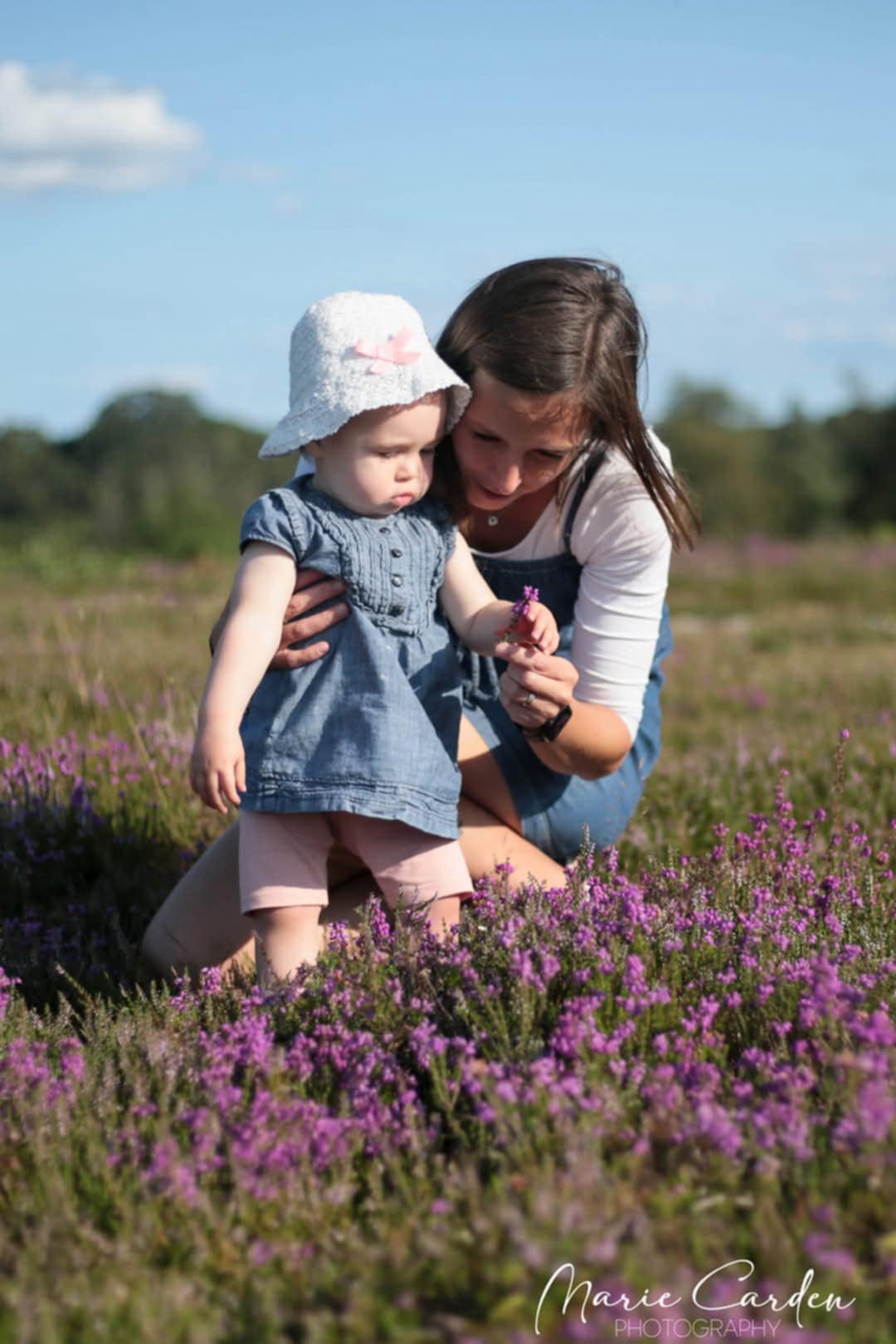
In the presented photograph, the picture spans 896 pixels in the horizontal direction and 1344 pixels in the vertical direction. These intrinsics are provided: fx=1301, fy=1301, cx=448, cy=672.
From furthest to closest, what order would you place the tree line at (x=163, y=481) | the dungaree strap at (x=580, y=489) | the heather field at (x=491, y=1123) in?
1. the tree line at (x=163, y=481)
2. the dungaree strap at (x=580, y=489)
3. the heather field at (x=491, y=1123)

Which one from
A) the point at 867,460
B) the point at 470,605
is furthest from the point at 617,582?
the point at 867,460

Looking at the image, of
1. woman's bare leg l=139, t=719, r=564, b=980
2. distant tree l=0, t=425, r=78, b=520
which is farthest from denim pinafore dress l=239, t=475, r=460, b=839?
distant tree l=0, t=425, r=78, b=520

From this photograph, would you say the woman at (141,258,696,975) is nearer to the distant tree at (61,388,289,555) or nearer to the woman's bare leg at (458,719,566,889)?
the woman's bare leg at (458,719,566,889)

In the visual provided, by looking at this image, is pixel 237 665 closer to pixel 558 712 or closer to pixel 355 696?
pixel 355 696

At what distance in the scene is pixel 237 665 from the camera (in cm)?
313

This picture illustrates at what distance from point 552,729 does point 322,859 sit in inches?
28.4

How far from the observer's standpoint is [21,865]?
168 inches

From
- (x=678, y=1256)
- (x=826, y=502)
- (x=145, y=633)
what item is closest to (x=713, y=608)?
(x=145, y=633)

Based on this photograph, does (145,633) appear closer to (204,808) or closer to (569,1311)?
(204,808)

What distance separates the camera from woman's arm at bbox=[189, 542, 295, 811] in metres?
3.02

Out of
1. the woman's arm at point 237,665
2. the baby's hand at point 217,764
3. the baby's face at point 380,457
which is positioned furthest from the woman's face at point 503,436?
the baby's hand at point 217,764

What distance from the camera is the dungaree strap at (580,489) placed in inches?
157

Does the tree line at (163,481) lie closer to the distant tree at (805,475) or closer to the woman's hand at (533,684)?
the woman's hand at (533,684)

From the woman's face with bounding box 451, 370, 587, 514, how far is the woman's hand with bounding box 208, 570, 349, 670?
1.74 feet
